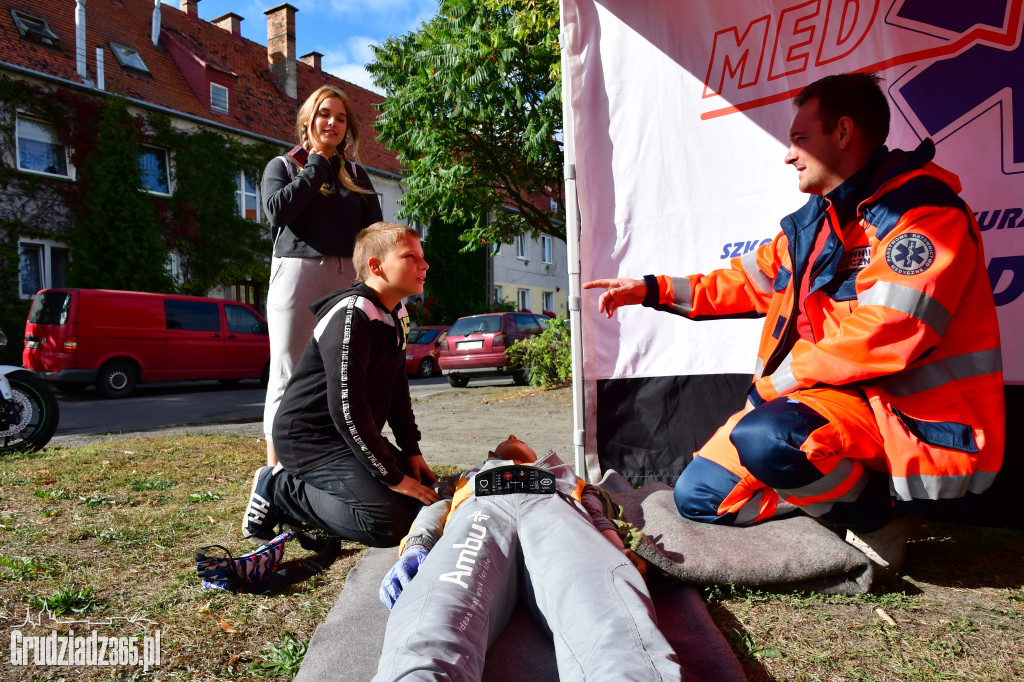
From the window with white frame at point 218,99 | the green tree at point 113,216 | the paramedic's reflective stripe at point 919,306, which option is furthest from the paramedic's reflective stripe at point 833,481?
the window with white frame at point 218,99

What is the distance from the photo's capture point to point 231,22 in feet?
83.8

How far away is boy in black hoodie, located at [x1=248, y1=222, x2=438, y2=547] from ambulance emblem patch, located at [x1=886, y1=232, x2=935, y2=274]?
1.87 m

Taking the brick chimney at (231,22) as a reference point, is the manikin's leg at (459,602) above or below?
below

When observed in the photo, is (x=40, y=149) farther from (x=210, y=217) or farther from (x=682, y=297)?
(x=682, y=297)

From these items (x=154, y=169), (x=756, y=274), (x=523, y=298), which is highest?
(x=154, y=169)

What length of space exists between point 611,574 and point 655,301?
1.70m

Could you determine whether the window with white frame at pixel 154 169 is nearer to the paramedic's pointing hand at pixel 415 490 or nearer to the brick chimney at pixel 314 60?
the brick chimney at pixel 314 60

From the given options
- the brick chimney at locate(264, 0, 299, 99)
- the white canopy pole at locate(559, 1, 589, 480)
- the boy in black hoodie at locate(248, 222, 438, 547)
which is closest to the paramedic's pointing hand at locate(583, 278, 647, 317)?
the white canopy pole at locate(559, 1, 589, 480)

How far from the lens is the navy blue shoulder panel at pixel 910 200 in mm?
2492

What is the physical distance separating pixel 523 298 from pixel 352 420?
31187mm

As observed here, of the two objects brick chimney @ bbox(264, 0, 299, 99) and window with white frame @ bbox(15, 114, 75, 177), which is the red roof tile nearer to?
brick chimney @ bbox(264, 0, 299, 99)

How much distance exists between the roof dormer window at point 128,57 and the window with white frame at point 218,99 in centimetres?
198

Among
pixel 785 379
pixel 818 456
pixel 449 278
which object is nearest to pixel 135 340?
pixel 785 379

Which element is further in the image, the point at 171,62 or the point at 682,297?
the point at 171,62
